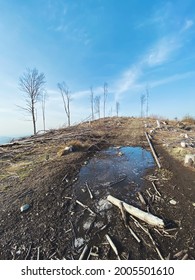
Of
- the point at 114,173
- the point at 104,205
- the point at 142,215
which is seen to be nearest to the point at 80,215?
the point at 104,205

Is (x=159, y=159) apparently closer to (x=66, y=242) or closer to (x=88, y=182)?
(x=88, y=182)

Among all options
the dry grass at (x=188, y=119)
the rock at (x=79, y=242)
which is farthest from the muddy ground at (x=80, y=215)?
the dry grass at (x=188, y=119)

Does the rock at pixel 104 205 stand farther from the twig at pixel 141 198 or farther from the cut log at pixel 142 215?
the twig at pixel 141 198

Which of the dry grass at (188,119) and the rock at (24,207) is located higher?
the dry grass at (188,119)

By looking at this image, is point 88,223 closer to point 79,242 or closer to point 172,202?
point 79,242

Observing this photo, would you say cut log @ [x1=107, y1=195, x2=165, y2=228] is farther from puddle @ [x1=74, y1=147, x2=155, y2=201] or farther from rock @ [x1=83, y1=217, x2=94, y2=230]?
rock @ [x1=83, y1=217, x2=94, y2=230]

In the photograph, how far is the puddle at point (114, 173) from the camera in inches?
186

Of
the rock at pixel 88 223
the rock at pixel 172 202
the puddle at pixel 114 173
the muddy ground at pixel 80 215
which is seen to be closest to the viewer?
the muddy ground at pixel 80 215

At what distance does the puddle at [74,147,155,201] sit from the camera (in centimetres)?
472

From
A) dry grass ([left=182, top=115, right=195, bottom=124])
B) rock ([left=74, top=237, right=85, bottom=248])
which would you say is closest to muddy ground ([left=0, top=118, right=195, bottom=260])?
rock ([left=74, top=237, right=85, bottom=248])
